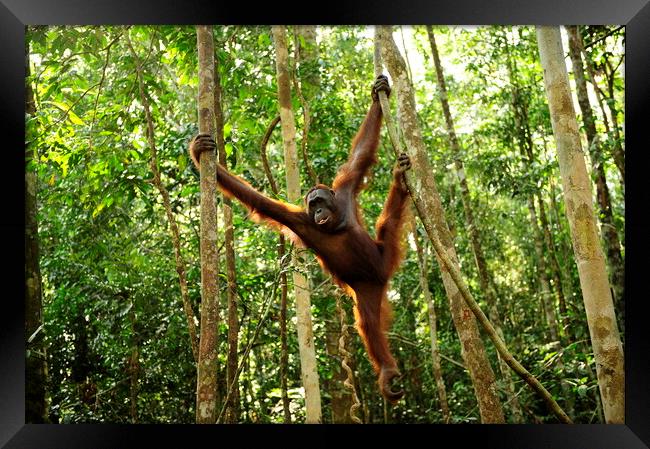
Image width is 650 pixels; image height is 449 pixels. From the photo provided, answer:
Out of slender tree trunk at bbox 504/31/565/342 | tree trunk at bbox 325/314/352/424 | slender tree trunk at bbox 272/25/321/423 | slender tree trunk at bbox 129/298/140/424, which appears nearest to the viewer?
slender tree trunk at bbox 272/25/321/423

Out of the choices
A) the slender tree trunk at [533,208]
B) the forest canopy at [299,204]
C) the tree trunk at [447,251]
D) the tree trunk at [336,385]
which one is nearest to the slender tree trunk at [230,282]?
the forest canopy at [299,204]

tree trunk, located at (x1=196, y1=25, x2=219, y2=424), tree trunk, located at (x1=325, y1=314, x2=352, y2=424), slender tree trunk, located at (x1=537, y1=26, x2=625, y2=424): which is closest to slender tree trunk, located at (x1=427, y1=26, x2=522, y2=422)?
tree trunk, located at (x1=325, y1=314, x2=352, y2=424)

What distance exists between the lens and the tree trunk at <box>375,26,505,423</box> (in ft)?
12.1

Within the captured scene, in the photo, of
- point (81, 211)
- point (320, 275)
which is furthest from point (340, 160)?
point (81, 211)

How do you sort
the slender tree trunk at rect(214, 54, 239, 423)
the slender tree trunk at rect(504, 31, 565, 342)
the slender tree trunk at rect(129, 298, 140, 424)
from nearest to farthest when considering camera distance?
the slender tree trunk at rect(214, 54, 239, 423) < the slender tree trunk at rect(129, 298, 140, 424) < the slender tree trunk at rect(504, 31, 565, 342)

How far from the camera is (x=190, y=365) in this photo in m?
5.88

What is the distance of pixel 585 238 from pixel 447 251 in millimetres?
808

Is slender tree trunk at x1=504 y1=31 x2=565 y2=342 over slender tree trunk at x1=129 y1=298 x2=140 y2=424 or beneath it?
over

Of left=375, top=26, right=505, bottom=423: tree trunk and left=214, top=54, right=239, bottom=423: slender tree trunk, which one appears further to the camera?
left=214, top=54, right=239, bottom=423: slender tree trunk

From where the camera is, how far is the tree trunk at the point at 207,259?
2.84 m

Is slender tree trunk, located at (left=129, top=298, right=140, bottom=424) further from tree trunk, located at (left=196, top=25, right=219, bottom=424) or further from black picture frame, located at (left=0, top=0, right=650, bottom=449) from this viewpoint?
tree trunk, located at (left=196, top=25, right=219, bottom=424)

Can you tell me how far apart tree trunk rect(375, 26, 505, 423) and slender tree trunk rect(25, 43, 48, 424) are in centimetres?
225

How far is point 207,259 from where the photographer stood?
9.64 feet
